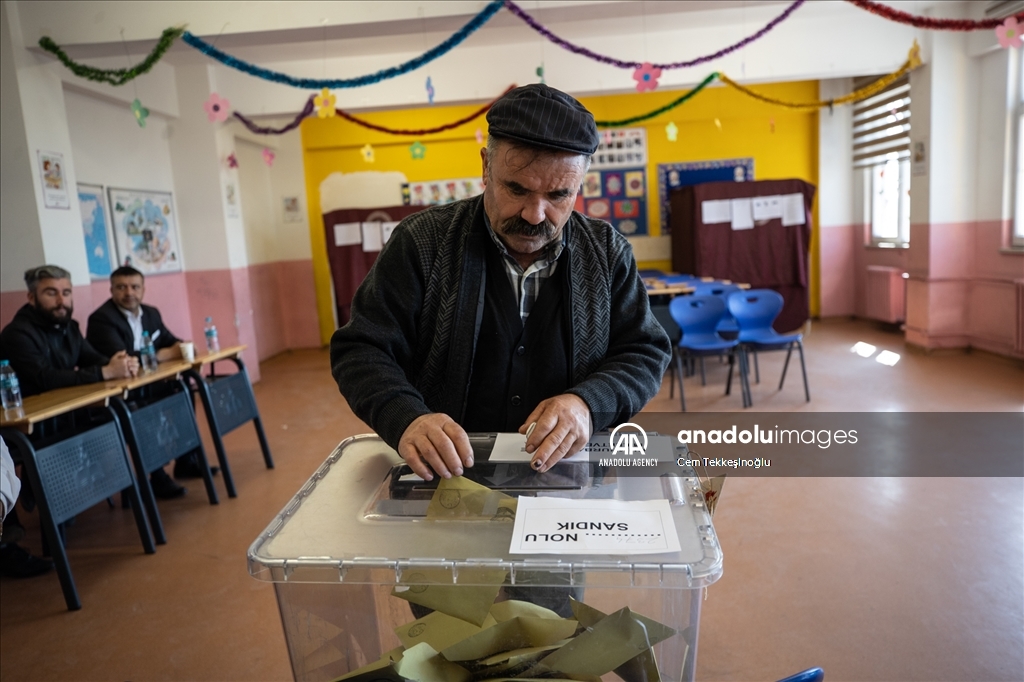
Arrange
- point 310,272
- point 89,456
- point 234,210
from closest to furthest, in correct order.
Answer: point 89,456 → point 234,210 → point 310,272

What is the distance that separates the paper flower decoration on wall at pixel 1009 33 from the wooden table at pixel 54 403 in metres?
5.68

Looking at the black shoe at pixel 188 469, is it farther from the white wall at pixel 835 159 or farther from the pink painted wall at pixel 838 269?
the white wall at pixel 835 159

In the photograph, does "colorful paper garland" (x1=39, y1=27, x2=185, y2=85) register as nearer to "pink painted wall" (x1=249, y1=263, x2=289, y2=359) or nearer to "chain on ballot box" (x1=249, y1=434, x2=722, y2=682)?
"pink painted wall" (x1=249, y1=263, x2=289, y2=359)

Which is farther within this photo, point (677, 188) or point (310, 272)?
point (310, 272)

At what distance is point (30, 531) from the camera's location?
403 cm

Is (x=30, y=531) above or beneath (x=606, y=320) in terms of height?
beneath

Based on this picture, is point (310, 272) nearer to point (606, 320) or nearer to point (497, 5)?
point (497, 5)

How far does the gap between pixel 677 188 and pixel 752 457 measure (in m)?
8.49

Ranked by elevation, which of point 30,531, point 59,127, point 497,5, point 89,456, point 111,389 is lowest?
point 30,531

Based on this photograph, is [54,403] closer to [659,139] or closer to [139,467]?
[139,467]

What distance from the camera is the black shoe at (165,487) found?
172 inches

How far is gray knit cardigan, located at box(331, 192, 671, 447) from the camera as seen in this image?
1.40 metres

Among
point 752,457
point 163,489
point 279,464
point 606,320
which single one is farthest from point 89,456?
point 752,457

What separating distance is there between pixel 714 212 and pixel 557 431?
766 cm
